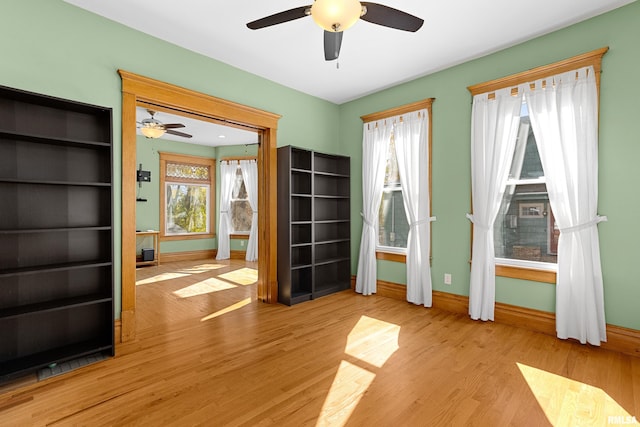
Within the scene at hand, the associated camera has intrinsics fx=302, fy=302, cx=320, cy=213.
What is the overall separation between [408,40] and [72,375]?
424 centimetres

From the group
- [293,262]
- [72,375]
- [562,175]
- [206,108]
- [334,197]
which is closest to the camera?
[72,375]

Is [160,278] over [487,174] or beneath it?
beneath

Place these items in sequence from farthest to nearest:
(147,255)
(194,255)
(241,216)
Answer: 1. (241,216)
2. (194,255)
3. (147,255)

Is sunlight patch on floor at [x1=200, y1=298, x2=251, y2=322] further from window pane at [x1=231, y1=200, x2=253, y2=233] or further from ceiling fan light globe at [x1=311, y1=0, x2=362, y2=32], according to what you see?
window pane at [x1=231, y1=200, x2=253, y2=233]

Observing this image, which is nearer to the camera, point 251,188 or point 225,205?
point 251,188

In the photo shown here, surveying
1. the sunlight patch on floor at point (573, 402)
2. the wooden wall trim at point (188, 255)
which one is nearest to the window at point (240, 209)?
the wooden wall trim at point (188, 255)

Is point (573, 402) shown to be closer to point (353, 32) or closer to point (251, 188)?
point (353, 32)

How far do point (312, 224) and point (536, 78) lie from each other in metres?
3.05

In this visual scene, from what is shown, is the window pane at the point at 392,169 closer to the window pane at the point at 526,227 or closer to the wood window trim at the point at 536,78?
the wood window trim at the point at 536,78

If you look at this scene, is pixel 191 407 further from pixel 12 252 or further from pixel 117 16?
pixel 117 16

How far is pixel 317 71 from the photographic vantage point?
12.8ft

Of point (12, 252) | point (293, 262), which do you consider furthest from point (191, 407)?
point (293, 262)

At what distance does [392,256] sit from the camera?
4430 millimetres

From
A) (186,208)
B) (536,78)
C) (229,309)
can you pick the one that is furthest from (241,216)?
(536,78)
